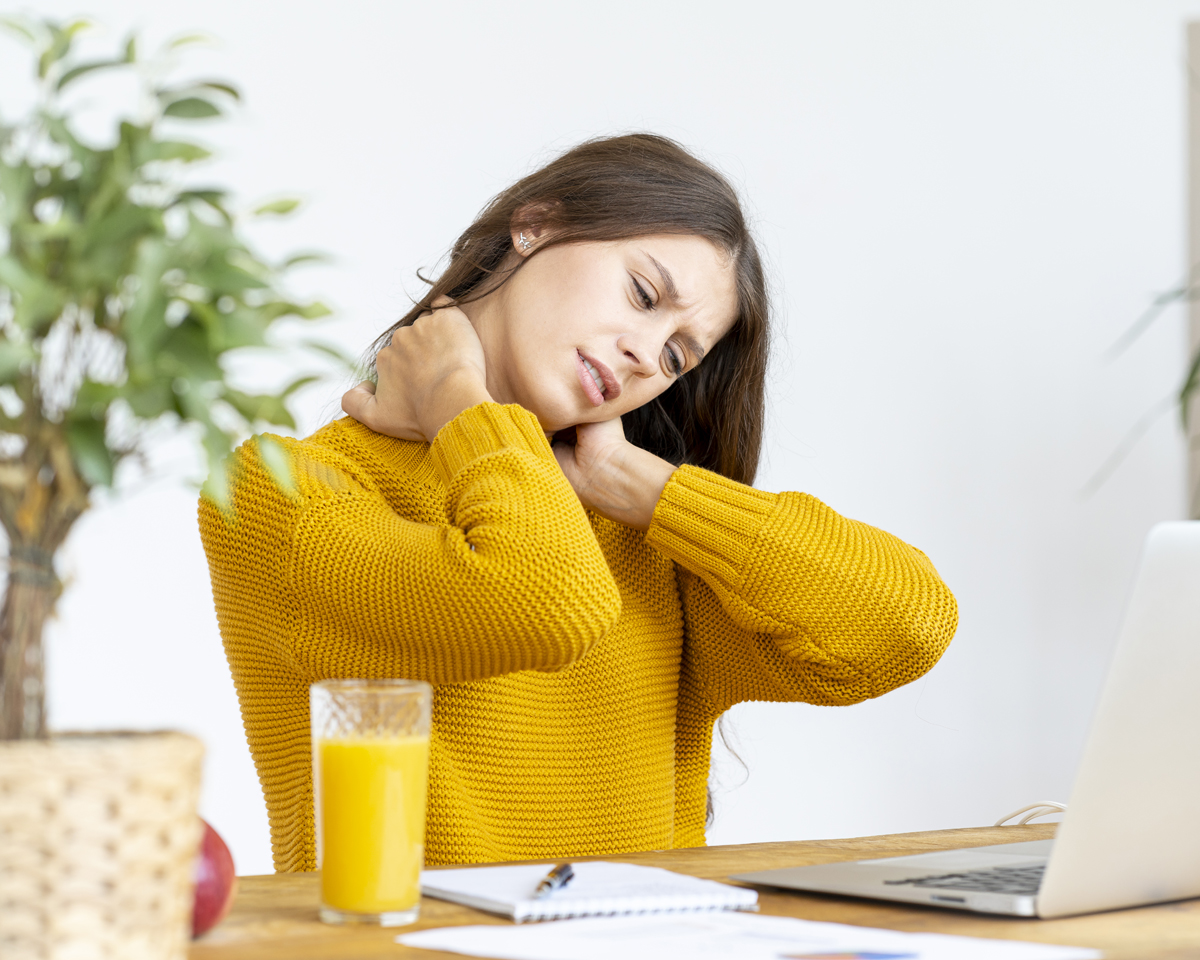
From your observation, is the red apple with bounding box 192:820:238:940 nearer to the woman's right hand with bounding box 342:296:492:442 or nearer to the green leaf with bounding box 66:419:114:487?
the green leaf with bounding box 66:419:114:487

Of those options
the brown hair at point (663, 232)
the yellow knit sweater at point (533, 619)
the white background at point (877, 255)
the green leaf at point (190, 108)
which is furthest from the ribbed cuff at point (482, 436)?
the white background at point (877, 255)

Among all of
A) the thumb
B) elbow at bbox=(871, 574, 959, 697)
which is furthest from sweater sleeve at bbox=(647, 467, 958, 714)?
the thumb

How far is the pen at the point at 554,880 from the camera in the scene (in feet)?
2.43

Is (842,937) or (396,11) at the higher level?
(396,11)

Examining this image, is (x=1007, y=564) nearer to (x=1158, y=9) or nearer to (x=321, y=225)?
(x=1158, y=9)

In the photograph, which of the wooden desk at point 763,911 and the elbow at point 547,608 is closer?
the wooden desk at point 763,911

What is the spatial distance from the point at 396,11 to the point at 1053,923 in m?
2.01

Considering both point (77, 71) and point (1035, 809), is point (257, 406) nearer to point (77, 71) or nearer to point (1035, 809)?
point (77, 71)

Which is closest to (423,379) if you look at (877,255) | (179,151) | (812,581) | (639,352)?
(639,352)

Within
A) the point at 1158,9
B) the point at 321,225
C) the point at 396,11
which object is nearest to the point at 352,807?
the point at 321,225

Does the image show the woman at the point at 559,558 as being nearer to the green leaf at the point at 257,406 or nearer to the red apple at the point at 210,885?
the red apple at the point at 210,885

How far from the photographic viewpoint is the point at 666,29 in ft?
8.41

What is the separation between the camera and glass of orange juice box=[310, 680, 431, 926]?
69cm

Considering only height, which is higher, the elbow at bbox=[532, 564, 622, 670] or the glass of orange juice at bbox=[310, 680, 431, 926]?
the elbow at bbox=[532, 564, 622, 670]
